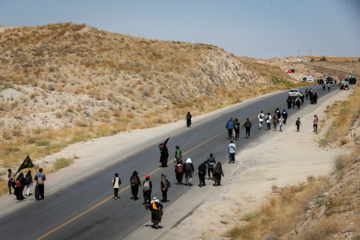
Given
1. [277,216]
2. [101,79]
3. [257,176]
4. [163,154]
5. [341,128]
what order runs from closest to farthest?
[277,216], [257,176], [163,154], [341,128], [101,79]

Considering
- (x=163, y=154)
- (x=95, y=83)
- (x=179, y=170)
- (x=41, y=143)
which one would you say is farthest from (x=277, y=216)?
(x=95, y=83)

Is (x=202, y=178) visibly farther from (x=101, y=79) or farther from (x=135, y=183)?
(x=101, y=79)

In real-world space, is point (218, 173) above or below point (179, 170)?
below

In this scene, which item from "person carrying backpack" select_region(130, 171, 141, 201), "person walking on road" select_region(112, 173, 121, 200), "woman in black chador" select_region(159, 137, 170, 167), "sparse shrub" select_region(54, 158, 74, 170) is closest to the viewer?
"person carrying backpack" select_region(130, 171, 141, 201)

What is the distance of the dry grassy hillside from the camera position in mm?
37562

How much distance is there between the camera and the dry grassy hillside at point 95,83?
3756cm

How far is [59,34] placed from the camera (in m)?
72.4

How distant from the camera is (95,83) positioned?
177 ft

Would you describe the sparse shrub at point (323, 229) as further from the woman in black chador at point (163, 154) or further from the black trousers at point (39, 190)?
the woman in black chador at point (163, 154)

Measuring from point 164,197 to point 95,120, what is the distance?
26.7 meters

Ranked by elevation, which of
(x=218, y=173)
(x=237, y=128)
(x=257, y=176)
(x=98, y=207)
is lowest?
(x=257, y=176)

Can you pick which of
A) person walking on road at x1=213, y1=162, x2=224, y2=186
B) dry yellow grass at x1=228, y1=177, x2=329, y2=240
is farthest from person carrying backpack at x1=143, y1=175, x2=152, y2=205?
person walking on road at x1=213, y1=162, x2=224, y2=186

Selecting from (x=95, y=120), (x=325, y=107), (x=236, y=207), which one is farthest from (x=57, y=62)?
(x=236, y=207)

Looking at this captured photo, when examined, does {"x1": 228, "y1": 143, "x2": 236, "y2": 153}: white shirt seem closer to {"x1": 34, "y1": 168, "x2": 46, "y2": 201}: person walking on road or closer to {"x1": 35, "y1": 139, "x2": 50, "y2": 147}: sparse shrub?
{"x1": 34, "y1": 168, "x2": 46, "y2": 201}: person walking on road
